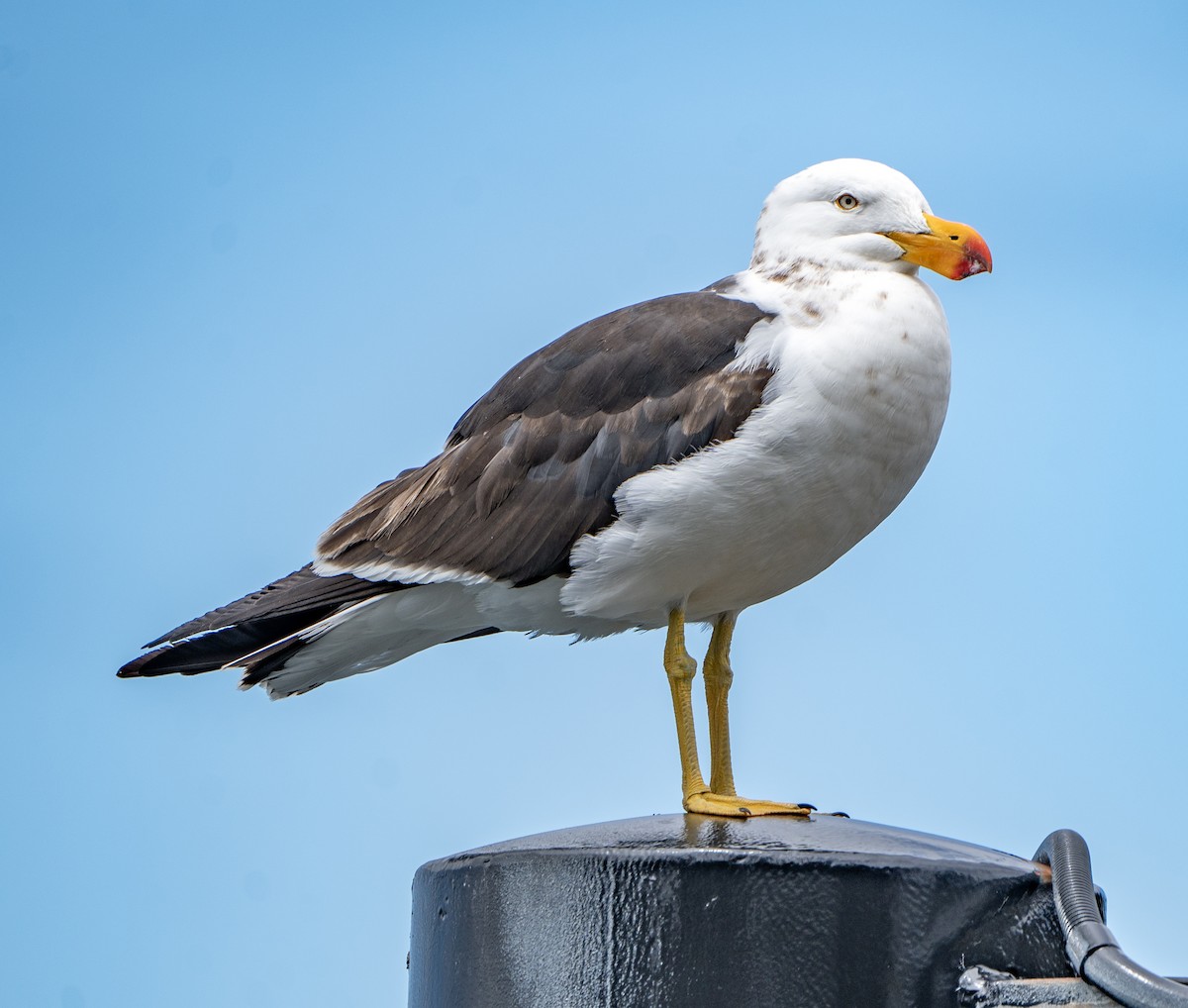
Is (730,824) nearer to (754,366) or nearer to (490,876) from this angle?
(490,876)

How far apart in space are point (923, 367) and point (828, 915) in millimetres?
2196

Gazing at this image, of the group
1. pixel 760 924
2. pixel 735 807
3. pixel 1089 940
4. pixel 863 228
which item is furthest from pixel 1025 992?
pixel 863 228

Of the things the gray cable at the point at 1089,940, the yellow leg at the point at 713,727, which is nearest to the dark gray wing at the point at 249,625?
the yellow leg at the point at 713,727

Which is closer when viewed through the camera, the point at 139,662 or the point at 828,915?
the point at 828,915

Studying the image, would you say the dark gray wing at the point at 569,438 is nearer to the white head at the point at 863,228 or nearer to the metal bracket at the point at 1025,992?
the white head at the point at 863,228

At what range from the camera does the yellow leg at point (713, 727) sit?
3.98m

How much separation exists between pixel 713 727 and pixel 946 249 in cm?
172

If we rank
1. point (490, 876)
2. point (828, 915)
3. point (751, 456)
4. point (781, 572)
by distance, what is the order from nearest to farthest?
1. point (828, 915)
2. point (490, 876)
3. point (751, 456)
4. point (781, 572)

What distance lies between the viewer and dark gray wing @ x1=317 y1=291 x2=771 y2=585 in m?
4.40

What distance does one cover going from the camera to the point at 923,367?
4414mm

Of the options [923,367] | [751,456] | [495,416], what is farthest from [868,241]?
[495,416]

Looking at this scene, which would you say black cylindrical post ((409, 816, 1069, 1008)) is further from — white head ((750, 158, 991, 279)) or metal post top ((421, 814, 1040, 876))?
white head ((750, 158, 991, 279))

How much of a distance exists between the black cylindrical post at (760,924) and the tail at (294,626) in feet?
6.31

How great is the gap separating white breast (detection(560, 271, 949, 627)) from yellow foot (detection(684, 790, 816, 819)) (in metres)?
0.64
